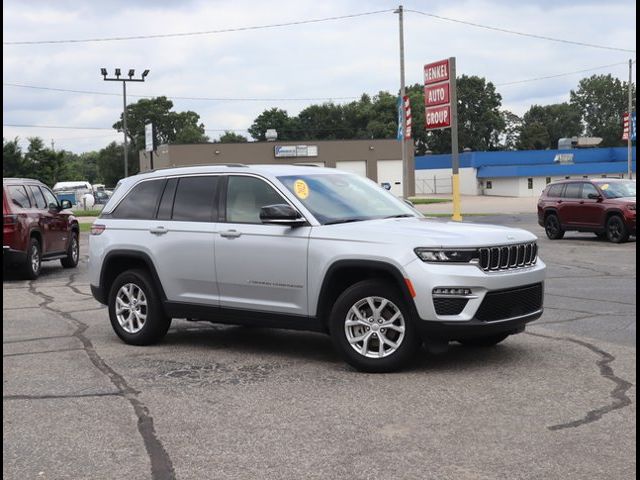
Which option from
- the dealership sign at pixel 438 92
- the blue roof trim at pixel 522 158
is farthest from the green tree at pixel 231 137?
the dealership sign at pixel 438 92

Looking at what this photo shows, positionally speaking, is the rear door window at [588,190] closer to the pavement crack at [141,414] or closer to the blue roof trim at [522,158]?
the pavement crack at [141,414]

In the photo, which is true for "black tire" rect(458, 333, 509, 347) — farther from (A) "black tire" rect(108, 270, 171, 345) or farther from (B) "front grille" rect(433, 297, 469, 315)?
(A) "black tire" rect(108, 270, 171, 345)

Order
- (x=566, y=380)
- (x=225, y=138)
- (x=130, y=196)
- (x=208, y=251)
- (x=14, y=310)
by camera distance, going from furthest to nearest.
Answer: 1. (x=225, y=138)
2. (x=14, y=310)
3. (x=130, y=196)
4. (x=208, y=251)
5. (x=566, y=380)

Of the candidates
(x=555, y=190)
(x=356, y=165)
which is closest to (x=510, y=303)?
(x=555, y=190)

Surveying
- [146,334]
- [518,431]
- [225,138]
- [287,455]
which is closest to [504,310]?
[518,431]

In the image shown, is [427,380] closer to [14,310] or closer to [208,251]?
[208,251]

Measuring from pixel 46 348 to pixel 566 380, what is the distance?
497cm

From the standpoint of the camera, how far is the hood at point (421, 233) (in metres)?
6.70

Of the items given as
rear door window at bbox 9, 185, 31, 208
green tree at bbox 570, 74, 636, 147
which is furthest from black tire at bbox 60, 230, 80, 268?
green tree at bbox 570, 74, 636, 147

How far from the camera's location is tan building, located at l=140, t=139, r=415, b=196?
233ft

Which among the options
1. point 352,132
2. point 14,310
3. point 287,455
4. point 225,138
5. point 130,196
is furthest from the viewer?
point 225,138

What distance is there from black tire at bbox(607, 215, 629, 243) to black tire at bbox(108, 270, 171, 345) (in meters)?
15.7

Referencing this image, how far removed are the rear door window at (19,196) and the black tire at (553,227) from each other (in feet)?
46.3

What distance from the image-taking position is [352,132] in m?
126
